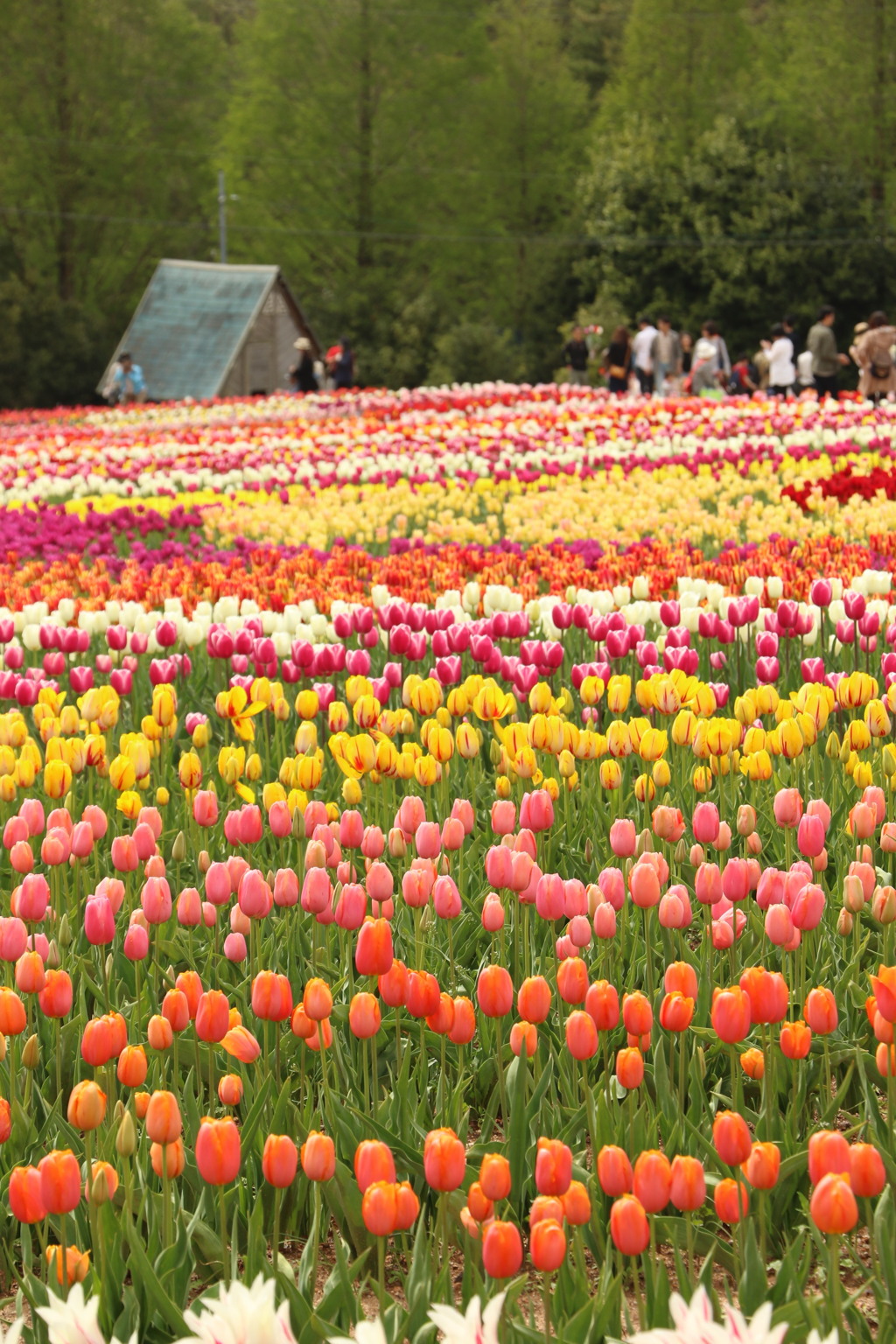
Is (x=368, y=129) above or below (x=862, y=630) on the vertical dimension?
above

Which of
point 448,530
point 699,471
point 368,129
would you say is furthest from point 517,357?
point 448,530

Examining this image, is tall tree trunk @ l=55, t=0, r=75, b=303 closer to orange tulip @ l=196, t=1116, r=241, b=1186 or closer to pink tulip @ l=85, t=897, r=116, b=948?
pink tulip @ l=85, t=897, r=116, b=948

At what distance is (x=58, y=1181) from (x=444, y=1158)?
533 millimetres

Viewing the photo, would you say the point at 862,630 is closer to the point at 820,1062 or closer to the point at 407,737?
the point at 407,737

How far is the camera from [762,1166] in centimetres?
214

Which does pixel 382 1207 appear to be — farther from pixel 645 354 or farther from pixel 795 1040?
pixel 645 354

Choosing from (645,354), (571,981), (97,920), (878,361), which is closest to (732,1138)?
(571,981)

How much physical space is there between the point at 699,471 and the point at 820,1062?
11.3m

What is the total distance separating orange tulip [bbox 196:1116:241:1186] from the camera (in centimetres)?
217

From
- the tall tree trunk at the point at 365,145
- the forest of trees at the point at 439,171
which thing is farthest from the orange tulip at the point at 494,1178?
the tall tree trunk at the point at 365,145

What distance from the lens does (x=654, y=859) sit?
3.10 metres

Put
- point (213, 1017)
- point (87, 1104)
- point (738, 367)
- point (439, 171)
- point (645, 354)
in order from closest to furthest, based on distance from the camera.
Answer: point (87, 1104)
point (213, 1017)
point (645, 354)
point (738, 367)
point (439, 171)

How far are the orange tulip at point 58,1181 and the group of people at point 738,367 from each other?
795 inches

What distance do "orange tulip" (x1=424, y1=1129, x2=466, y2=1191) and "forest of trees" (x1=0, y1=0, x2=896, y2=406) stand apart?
1728 inches
